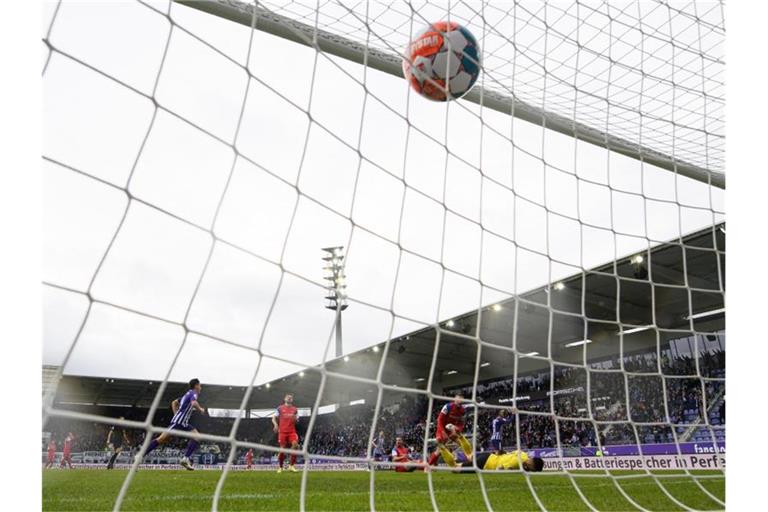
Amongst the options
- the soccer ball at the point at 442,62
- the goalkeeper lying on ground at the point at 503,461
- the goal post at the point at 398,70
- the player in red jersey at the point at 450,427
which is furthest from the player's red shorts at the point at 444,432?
the soccer ball at the point at 442,62

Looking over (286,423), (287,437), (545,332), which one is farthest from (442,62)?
(545,332)

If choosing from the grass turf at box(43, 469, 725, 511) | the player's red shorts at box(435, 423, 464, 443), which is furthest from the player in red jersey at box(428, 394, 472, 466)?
the grass turf at box(43, 469, 725, 511)

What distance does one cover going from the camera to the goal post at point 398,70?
283 centimetres

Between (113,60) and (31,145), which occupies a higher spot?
(113,60)

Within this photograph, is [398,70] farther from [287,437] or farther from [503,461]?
[287,437]

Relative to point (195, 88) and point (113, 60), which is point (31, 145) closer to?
point (113, 60)

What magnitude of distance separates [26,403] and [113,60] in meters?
1.68

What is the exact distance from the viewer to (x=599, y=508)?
3465mm

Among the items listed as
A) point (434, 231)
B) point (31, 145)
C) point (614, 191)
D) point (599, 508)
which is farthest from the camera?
point (434, 231)

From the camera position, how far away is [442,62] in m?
3.29

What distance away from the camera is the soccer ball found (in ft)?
10.8

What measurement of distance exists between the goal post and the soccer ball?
13cm

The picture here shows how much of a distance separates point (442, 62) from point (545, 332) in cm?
1292

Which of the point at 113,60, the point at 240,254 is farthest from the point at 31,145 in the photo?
the point at 113,60
